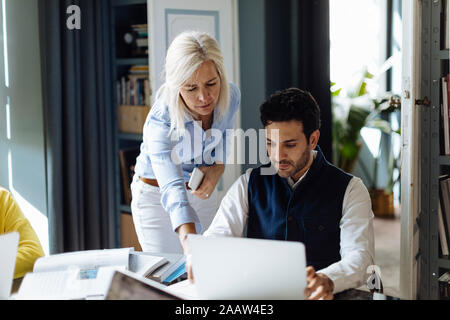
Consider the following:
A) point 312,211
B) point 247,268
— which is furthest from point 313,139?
point 247,268

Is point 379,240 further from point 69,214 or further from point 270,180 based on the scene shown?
point 270,180

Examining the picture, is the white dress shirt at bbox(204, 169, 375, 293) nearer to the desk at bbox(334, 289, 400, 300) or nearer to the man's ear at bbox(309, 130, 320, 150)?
the desk at bbox(334, 289, 400, 300)

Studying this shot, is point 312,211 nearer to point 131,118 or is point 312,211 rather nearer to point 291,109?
point 291,109

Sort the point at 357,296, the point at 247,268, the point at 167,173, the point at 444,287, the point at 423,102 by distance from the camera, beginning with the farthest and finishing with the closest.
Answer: the point at 444,287 < the point at 423,102 < the point at 167,173 < the point at 357,296 < the point at 247,268

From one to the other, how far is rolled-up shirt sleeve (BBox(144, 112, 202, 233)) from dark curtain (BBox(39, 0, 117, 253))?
0.96 meters

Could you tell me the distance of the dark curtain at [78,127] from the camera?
2863 millimetres

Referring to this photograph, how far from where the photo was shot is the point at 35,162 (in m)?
2.96

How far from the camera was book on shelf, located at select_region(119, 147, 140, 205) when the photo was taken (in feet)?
10.6

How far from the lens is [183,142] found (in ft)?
6.85

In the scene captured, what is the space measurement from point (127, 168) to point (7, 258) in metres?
2.08

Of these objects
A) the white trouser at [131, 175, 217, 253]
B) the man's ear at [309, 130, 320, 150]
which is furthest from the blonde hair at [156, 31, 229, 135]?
the man's ear at [309, 130, 320, 150]

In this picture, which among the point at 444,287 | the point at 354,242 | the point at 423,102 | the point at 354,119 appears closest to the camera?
the point at 354,242

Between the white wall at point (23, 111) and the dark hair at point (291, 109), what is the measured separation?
1580 mm
